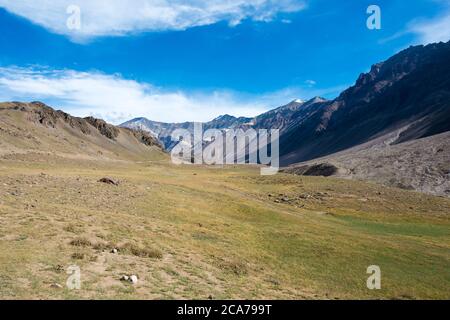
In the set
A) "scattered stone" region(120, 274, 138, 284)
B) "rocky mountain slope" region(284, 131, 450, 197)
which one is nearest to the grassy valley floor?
"scattered stone" region(120, 274, 138, 284)

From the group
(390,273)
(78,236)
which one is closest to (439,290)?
(390,273)

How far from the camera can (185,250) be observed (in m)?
28.7

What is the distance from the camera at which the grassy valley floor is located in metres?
19.7

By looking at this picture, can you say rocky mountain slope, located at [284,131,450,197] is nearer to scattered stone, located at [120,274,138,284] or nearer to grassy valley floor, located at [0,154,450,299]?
grassy valley floor, located at [0,154,450,299]

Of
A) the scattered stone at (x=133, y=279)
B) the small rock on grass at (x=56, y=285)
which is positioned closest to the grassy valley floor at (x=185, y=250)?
the small rock on grass at (x=56, y=285)

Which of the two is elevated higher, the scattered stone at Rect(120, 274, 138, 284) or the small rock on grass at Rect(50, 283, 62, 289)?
the small rock on grass at Rect(50, 283, 62, 289)

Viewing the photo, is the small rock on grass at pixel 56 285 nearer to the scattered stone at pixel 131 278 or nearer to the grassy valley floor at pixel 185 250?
the grassy valley floor at pixel 185 250

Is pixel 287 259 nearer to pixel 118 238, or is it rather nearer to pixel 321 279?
pixel 321 279

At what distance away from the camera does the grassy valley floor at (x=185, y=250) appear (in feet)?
64.8

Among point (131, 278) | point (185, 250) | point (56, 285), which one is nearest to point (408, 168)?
point (185, 250)

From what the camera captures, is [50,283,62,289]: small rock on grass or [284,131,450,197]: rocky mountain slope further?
[284,131,450,197]: rocky mountain slope

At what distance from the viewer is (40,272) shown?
18.8 metres

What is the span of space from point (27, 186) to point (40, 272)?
2939 cm
